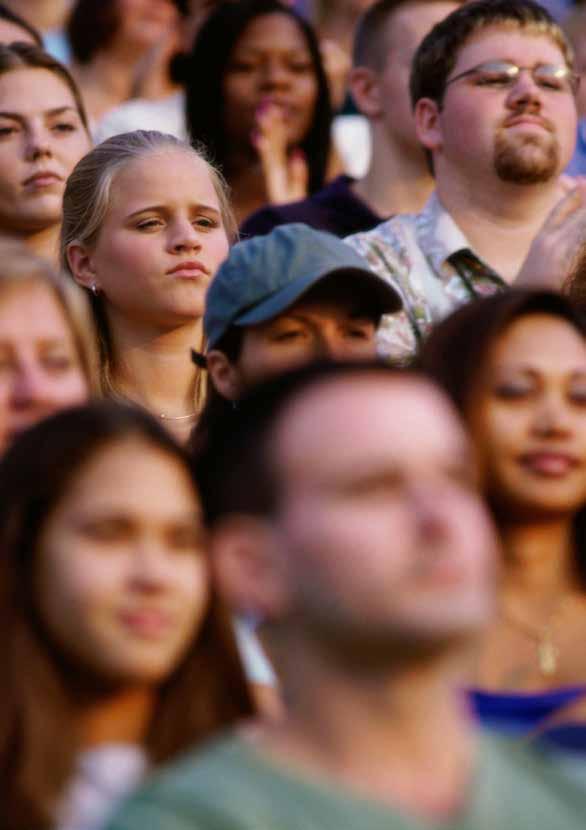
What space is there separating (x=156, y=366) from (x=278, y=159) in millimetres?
1810

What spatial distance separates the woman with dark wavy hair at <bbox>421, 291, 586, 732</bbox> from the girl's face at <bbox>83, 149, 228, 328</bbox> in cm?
130

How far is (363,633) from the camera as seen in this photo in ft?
7.18

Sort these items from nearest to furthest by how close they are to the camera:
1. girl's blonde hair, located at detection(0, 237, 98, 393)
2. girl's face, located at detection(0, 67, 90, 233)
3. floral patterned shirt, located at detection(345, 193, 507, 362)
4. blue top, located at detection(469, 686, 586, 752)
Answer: blue top, located at detection(469, 686, 586, 752) < girl's blonde hair, located at detection(0, 237, 98, 393) < floral patterned shirt, located at detection(345, 193, 507, 362) < girl's face, located at detection(0, 67, 90, 233)

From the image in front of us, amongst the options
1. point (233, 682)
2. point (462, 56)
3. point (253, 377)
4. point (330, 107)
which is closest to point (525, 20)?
point (462, 56)

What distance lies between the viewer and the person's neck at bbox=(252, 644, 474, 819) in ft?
7.22

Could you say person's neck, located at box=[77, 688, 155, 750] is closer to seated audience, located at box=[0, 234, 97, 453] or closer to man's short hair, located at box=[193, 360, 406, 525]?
man's short hair, located at box=[193, 360, 406, 525]

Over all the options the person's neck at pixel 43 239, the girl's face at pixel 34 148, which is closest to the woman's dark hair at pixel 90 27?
the girl's face at pixel 34 148

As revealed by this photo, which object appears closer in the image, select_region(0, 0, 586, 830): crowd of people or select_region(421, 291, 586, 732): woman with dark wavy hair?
select_region(0, 0, 586, 830): crowd of people

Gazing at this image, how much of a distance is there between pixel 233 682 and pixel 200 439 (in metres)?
0.97

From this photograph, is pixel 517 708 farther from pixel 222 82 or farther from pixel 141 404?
pixel 222 82

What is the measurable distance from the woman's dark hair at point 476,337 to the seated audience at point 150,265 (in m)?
1.23

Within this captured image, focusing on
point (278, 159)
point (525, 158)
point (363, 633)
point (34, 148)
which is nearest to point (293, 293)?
point (525, 158)

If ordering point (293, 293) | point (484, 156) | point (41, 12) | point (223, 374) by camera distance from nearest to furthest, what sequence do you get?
point (293, 293) → point (223, 374) → point (484, 156) → point (41, 12)

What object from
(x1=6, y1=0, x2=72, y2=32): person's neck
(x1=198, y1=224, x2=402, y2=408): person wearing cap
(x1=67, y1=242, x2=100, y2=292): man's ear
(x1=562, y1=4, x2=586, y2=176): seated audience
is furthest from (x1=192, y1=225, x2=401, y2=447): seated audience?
(x1=6, y1=0, x2=72, y2=32): person's neck
